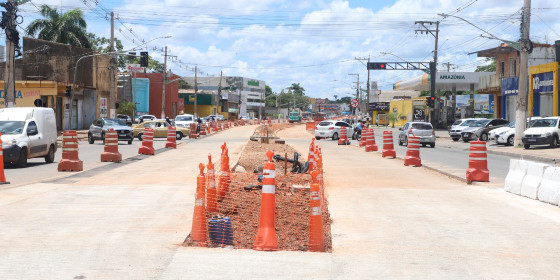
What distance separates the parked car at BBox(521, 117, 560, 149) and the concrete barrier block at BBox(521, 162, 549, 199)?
21213mm

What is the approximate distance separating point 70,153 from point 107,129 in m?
20.8

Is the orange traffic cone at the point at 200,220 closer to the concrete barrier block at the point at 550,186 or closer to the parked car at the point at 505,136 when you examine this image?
the concrete barrier block at the point at 550,186

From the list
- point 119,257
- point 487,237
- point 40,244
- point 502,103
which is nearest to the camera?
point 119,257

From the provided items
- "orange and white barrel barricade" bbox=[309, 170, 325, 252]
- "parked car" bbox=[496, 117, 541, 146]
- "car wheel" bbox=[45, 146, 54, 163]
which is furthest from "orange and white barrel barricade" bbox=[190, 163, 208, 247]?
"parked car" bbox=[496, 117, 541, 146]

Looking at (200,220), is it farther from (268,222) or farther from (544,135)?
(544,135)

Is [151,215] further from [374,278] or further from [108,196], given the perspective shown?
[374,278]

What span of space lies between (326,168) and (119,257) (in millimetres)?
14072

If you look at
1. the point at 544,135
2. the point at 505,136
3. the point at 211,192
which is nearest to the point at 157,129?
the point at 505,136

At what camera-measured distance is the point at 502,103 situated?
59.9 meters

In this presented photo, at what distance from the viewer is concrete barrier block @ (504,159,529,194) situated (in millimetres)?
14117

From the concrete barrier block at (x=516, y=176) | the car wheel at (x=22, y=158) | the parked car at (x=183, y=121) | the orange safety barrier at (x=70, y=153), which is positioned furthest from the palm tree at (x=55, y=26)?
the concrete barrier block at (x=516, y=176)

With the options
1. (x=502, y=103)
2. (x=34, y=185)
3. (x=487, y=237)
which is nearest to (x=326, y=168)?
(x=34, y=185)

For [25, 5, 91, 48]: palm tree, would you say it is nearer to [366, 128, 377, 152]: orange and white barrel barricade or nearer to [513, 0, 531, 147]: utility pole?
[366, 128, 377, 152]: orange and white barrel barricade

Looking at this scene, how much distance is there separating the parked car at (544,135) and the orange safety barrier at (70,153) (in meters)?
23.7
